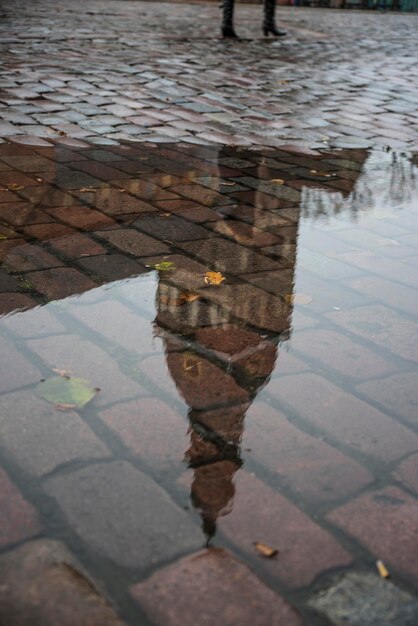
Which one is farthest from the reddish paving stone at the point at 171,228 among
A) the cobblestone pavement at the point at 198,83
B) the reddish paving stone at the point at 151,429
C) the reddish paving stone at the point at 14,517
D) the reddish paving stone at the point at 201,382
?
the reddish paving stone at the point at 14,517

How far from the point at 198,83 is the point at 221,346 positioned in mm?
6587

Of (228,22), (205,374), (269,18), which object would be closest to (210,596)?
(205,374)

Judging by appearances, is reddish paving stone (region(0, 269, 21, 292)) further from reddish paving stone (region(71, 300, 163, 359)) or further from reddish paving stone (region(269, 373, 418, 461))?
reddish paving stone (region(269, 373, 418, 461))

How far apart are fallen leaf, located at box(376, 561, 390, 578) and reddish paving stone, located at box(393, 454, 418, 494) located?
38 cm

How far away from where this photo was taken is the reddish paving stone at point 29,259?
12.8 feet

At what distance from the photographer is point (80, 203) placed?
16.2 ft

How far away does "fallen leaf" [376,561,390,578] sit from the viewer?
6.73 ft

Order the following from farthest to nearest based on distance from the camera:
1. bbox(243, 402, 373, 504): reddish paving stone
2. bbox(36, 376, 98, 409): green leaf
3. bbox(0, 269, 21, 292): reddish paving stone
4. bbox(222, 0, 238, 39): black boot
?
bbox(222, 0, 238, 39): black boot, bbox(0, 269, 21, 292): reddish paving stone, bbox(36, 376, 98, 409): green leaf, bbox(243, 402, 373, 504): reddish paving stone

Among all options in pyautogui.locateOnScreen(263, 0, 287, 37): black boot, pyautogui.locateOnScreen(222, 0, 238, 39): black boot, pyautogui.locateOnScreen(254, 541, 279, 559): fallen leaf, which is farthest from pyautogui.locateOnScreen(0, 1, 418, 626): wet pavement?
pyautogui.locateOnScreen(263, 0, 287, 37): black boot

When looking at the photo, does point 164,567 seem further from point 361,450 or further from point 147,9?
point 147,9

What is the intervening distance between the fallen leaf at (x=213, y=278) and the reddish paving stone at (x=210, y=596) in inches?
77.0

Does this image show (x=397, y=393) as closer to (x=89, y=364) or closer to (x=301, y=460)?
(x=301, y=460)

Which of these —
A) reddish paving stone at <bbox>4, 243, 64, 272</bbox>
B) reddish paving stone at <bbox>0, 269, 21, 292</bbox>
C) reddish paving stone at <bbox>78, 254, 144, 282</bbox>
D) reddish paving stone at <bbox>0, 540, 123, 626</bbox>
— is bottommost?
reddish paving stone at <bbox>78, 254, 144, 282</bbox>

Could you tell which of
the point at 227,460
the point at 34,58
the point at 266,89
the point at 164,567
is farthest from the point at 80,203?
the point at 34,58
